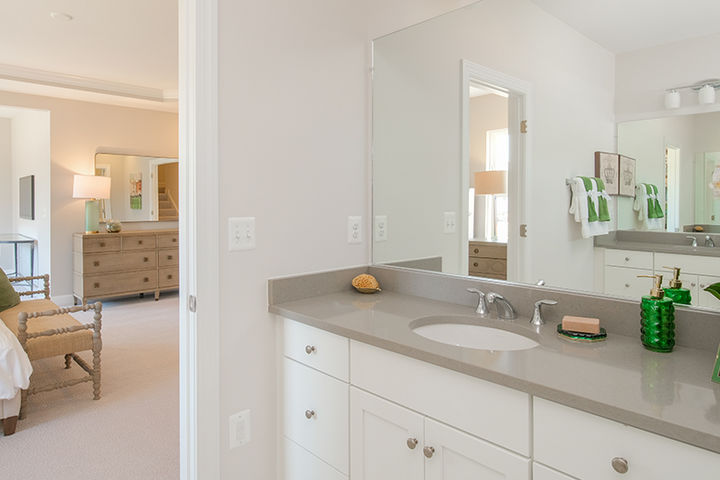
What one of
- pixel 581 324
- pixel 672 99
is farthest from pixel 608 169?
pixel 581 324

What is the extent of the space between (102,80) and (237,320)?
188 inches

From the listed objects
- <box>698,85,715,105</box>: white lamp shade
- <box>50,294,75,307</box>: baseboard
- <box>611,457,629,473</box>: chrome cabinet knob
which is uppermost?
<box>698,85,715,105</box>: white lamp shade

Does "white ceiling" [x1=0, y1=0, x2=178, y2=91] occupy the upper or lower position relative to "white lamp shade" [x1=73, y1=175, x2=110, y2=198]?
upper

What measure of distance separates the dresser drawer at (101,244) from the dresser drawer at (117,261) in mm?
59

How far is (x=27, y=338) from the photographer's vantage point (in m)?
2.70

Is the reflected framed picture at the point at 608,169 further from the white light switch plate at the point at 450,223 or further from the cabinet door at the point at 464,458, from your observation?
the cabinet door at the point at 464,458

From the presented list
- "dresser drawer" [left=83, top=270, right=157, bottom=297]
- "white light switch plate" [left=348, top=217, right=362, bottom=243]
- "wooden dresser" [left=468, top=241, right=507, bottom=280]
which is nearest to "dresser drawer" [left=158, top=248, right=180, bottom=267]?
"dresser drawer" [left=83, top=270, right=157, bottom=297]

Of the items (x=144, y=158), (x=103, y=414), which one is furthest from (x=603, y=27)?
(x=144, y=158)

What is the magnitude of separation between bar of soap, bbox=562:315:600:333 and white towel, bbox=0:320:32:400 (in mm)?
2680

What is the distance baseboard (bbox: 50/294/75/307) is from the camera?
5.48 m

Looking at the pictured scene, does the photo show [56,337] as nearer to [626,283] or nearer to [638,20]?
[626,283]

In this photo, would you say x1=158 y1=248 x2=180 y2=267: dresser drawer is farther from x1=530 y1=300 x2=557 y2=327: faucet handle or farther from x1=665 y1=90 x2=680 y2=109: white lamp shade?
x1=665 y1=90 x2=680 y2=109: white lamp shade

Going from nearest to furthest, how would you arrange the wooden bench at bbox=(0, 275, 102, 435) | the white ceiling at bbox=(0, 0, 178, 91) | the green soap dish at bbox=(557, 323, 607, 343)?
1. the green soap dish at bbox=(557, 323, 607, 343)
2. the wooden bench at bbox=(0, 275, 102, 435)
3. the white ceiling at bbox=(0, 0, 178, 91)

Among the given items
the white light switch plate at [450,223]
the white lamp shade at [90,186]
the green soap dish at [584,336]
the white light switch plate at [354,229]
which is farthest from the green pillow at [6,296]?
the green soap dish at [584,336]
